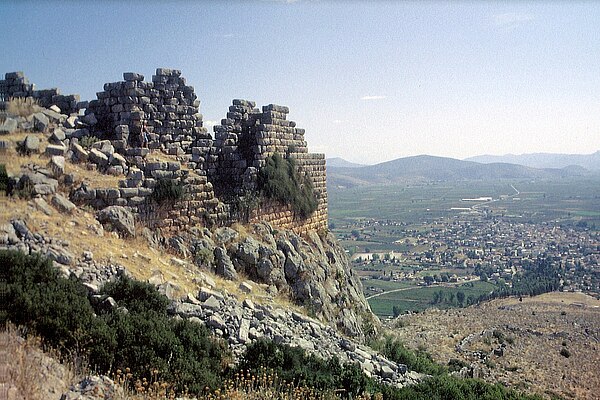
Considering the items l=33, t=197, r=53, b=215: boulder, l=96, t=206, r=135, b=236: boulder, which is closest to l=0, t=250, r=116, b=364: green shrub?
l=33, t=197, r=53, b=215: boulder

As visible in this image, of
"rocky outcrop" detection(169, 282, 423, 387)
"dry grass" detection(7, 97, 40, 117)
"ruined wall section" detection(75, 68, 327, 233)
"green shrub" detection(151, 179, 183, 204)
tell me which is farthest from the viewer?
"ruined wall section" detection(75, 68, 327, 233)

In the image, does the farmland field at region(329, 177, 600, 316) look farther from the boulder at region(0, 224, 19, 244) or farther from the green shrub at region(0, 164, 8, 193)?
the boulder at region(0, 224, 19, 244)

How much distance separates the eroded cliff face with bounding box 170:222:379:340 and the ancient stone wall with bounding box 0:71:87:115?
493 cm

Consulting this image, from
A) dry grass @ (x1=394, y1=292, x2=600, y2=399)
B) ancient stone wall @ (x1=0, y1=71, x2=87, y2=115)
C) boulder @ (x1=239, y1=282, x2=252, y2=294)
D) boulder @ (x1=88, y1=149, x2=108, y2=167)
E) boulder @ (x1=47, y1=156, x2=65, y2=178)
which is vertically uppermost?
ancient stone wall @ (x1=0, y1=71, x2=87, y2=115)

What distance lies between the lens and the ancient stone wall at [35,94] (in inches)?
543

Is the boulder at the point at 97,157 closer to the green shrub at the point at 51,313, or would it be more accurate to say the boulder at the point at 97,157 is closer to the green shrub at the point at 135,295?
the green shrub at the point at 135,295

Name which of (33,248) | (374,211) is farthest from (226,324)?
(374,211)

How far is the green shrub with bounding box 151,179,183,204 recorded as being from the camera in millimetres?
12367

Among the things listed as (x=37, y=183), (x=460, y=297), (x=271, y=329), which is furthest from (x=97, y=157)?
(x=460, y=297)

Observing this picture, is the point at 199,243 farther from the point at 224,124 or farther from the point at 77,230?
the point at 224,124

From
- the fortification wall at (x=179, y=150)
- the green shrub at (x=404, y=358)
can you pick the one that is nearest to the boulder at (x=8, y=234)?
the fortification wall at (x=179, y=150)

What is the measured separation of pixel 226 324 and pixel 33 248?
3514mm

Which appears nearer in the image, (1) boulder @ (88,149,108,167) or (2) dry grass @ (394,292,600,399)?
(1) boulder @ (88,149,108,167)

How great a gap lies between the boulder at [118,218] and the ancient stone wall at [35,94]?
4112mm
